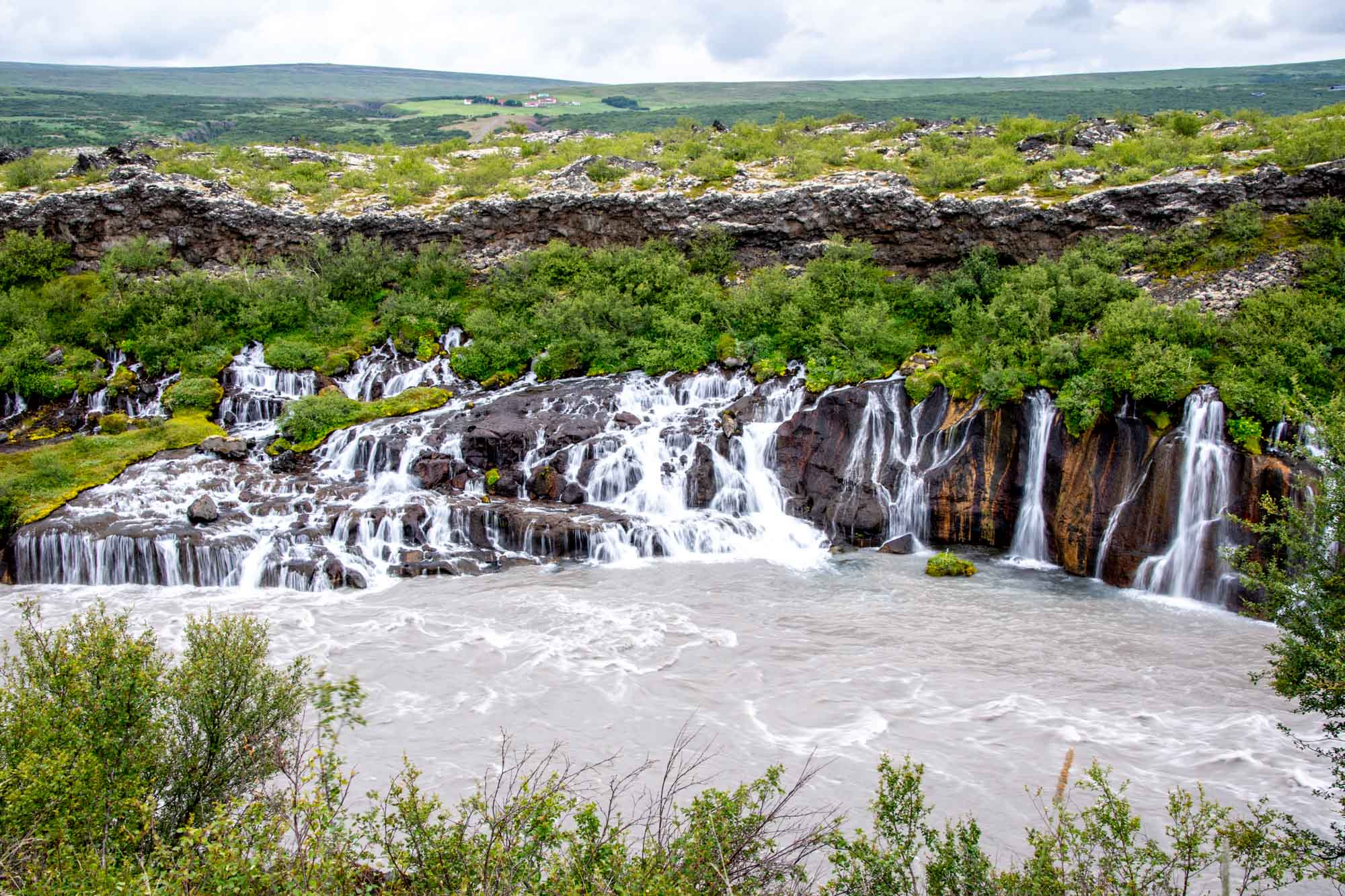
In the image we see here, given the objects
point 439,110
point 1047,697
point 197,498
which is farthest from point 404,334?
point 439,110

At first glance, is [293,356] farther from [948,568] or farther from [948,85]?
[948,85]

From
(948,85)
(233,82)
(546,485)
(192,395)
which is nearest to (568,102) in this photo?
(948,85)

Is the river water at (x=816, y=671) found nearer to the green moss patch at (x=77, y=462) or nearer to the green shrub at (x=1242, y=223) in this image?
the green moss patch at (x=77, y=462)

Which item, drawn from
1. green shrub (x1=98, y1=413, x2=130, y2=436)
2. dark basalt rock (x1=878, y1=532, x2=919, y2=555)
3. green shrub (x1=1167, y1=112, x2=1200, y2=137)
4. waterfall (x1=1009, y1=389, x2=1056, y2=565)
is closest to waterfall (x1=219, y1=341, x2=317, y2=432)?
green shrub (x1=98, y1=413, x2=130, y2=436)

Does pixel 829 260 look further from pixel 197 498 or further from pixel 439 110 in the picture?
pixel 439 110

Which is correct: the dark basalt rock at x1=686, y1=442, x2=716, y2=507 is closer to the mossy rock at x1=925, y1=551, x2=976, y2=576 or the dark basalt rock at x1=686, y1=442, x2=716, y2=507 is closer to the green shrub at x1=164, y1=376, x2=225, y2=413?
the mossy rock at x1=925, y1=551, x2=976, y2=576

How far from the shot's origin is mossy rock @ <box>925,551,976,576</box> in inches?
819

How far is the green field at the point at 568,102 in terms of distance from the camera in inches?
3191

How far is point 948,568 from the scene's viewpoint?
818 inches

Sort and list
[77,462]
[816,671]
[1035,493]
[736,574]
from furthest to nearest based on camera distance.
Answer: [77,462], [1035,493], [736,574], [816,671]

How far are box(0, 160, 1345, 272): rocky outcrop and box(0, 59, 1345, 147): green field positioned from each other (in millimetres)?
15086

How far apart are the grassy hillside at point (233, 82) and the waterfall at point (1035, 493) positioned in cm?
15990

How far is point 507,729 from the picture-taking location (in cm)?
1409

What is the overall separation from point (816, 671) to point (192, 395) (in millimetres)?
23908
